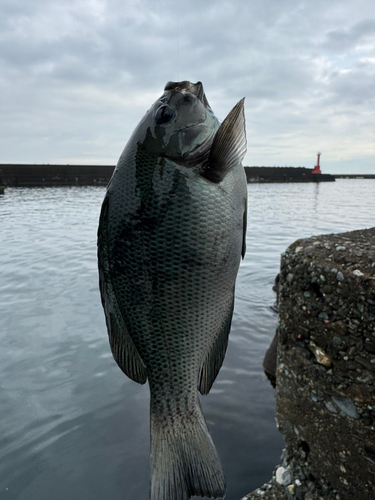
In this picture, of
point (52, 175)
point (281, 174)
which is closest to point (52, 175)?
point (52, 175)

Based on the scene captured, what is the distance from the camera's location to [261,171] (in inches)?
2968

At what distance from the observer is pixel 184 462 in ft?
5.00

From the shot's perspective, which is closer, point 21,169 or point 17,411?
point 17,411

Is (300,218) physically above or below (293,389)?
below

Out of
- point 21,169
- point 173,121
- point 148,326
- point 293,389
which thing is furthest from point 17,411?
point 21,169

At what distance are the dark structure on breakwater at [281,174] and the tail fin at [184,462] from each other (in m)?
69.5

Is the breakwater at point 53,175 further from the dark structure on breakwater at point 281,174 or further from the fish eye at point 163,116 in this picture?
the fish eye at point 163,116

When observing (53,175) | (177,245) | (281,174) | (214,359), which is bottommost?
(281,174)

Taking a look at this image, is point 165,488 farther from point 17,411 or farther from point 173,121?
point 17,411

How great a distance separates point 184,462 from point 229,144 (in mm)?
1245

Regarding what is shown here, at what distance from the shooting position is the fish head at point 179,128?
1.47 meters

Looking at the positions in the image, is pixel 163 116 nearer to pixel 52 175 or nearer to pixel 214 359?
pixel 214 359

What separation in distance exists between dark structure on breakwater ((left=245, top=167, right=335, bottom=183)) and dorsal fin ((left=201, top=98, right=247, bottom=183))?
69466 millimetres

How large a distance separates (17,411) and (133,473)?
2.00 meters
